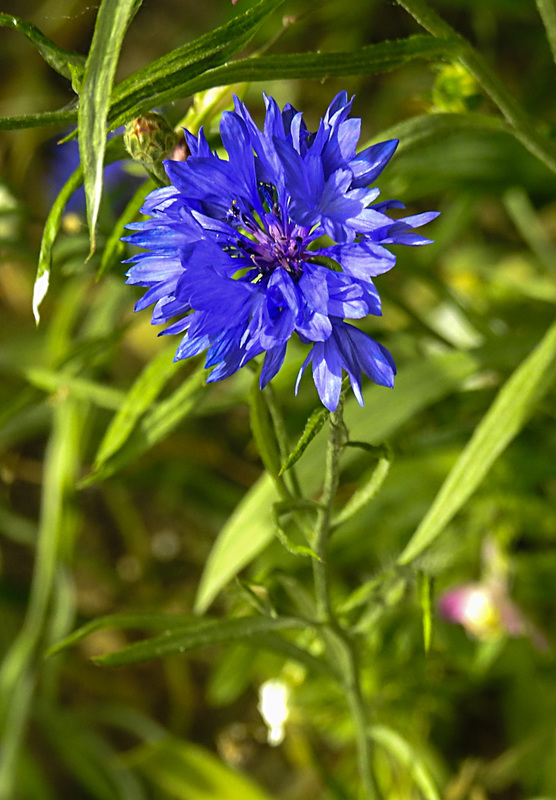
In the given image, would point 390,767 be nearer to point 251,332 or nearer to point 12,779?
point 12,779

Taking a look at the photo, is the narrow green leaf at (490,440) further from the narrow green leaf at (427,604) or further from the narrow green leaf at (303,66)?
the narrow green leaf at (303,66)

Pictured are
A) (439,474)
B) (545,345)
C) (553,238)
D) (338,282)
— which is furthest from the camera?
(553,238)

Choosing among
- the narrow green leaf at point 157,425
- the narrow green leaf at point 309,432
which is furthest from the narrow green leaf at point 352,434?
the narrow green leaf at point 309,432

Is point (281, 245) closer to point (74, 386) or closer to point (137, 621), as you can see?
point (137, 621)

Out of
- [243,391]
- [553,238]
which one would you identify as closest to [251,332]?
[243,391]

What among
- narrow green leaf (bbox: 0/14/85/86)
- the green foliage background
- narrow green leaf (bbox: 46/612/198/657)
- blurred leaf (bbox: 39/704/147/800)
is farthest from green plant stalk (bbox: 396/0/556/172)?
blurred leaf (bbox: 39/704/147/800)
